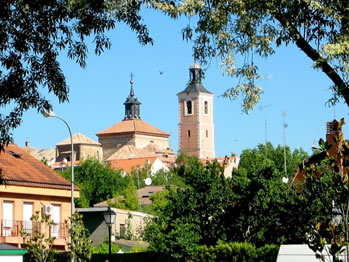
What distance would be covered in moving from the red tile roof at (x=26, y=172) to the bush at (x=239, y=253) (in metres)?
15.1

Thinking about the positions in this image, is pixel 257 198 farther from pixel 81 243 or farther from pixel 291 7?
pixel 291 7

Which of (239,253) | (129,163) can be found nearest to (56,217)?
(239,253)

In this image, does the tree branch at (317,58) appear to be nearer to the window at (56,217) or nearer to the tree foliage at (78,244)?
the tree foliage at (78,244)

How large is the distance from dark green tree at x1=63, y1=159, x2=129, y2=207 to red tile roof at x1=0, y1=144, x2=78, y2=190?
179 ft

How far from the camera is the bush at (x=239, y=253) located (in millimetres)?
31719

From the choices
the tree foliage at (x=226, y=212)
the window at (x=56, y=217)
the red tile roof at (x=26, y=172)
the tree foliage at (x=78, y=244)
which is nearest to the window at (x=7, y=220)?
the red tile roof at (x=26, y=172)

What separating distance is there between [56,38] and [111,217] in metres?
16.3

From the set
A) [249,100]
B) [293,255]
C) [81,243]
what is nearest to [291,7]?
[249,100]

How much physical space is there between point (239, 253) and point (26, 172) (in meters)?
18.6

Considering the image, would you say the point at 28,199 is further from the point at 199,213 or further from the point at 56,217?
the point at 199,213

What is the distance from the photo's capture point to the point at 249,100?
60.4 feet

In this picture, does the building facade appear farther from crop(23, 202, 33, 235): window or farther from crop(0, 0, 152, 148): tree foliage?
crop(0, 0, 152, 148): tree foliage

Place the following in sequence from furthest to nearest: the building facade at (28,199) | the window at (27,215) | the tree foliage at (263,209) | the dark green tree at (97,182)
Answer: the dark green tree at (97,182), the window at (27,215), the building facade at (28,199), the tree foliage at (263,209)

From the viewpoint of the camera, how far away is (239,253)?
3209 cm
